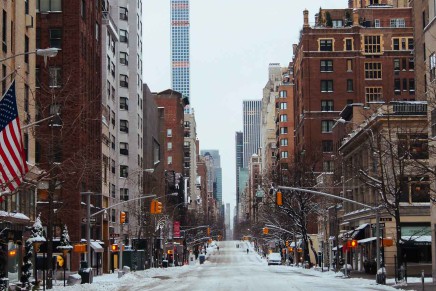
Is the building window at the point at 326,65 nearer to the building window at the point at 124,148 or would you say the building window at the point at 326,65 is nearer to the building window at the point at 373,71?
the building window at the point at 373,71

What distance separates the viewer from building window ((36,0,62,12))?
78.4m

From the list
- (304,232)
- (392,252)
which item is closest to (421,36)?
(392,252)

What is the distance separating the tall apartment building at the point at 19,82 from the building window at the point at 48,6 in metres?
21.8

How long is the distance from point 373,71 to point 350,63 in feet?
13.9

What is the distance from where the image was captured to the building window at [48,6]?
78438 millimetres

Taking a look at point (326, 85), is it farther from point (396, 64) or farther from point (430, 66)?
point (430, 66)

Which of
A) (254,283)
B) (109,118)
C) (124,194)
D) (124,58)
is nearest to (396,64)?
(124,58)

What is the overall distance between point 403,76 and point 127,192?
51.4 meters

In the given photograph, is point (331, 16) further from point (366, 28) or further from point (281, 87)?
point (281, 87)

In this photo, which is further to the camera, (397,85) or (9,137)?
(397,85)

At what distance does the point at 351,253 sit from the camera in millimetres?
93625

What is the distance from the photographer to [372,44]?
137 metres

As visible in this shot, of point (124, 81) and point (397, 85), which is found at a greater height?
point (397, 85)

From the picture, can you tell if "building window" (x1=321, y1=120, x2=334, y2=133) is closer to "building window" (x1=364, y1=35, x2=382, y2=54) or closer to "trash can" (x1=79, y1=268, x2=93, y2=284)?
"building window" (x1=364, y1=35, x2=382, y2=54)
